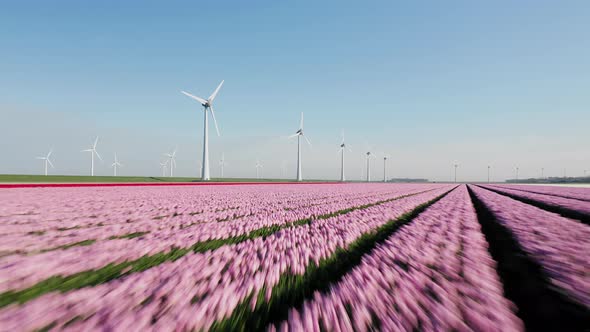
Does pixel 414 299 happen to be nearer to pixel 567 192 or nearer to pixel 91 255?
pixel 91 255

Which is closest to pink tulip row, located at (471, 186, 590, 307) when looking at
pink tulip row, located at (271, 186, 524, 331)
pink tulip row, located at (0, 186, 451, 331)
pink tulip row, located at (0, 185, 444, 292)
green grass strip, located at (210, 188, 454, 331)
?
pink tulip row, located at (271, 186, 524, 331)

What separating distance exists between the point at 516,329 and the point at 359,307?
2.04 feet

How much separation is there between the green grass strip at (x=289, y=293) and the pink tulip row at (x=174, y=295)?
0.04 m

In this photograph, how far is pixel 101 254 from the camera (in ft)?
7.22

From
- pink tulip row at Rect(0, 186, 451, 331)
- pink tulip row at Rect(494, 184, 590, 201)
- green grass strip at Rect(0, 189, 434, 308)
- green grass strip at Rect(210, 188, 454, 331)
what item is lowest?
pink tulip row at Rect(494, 184, 590, 201)

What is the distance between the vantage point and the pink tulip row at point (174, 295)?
1.03 meters

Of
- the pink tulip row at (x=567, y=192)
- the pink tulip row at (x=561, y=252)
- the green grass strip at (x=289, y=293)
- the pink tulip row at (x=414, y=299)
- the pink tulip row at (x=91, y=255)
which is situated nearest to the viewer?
the pink tulip row at (x=414, y=299)

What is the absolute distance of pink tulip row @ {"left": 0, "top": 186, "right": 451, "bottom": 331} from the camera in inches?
40.7

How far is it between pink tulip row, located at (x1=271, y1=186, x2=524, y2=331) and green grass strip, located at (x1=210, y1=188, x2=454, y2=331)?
13 cm

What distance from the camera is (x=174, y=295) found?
1255 millimetres

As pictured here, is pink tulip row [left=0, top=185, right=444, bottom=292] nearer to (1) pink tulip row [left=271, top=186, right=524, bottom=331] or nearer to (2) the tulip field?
(2) the tulip field

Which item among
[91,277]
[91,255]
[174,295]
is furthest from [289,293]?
[91,255]

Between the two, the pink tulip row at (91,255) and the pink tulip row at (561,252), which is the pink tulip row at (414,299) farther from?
the pink tulip row at (91,255)

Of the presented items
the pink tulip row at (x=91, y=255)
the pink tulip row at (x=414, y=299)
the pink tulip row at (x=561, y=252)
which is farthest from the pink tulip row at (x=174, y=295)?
the pink tulip row at (x=561, y=252)
